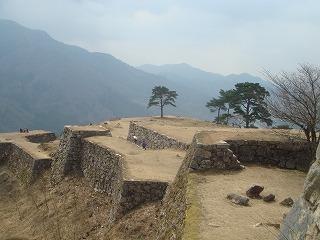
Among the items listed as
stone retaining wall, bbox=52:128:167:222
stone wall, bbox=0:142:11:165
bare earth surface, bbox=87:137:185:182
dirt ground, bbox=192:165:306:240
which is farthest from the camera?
stone wall, bbox=0:142:11:165

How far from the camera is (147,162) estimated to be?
1752 cm

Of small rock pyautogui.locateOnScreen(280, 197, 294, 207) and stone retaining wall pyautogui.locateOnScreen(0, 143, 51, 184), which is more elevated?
small rock pyautogui.locateOnScreen(280, 197, 294, 207)

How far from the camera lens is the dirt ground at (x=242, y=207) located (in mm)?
7684

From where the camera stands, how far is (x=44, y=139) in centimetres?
3922

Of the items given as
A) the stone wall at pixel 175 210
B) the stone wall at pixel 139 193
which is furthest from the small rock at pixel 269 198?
the stone wall at pixel 139 193

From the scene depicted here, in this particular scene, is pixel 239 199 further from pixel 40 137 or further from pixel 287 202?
pixel 40 137

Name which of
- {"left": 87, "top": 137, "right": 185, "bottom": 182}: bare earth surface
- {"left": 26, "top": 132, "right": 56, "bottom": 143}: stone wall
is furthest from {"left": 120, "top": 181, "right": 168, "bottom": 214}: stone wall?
{"left": 26, "top": 132, "right": 56, "bottom": 143}: stone wall

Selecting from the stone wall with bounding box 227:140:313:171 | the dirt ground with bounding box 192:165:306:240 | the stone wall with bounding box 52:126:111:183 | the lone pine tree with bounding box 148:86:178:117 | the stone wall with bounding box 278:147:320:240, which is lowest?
the stone wall with bounding box 52:126:111:183

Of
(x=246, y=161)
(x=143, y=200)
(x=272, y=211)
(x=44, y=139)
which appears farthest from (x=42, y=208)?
(x=44, y=139)

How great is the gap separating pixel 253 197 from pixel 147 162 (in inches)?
309

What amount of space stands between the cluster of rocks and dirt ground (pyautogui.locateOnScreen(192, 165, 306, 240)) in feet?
0.39

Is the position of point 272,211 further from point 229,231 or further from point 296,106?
point 296,106

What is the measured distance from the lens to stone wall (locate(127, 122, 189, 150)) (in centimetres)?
2190

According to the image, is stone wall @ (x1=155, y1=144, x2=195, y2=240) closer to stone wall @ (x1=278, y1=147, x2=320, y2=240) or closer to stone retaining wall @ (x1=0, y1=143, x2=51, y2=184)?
stone wall @ (x1=278, y1=147, x2=320, y2=240)
